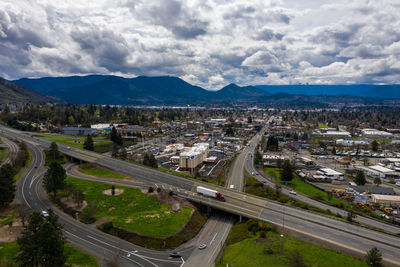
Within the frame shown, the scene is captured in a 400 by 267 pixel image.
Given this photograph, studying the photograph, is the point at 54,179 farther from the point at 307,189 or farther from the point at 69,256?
the point at 307,189

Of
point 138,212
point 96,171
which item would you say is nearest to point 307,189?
point 138,212

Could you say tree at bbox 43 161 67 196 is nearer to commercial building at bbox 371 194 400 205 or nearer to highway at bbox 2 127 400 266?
highway at bbox 2 127 400 266

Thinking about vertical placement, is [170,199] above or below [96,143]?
below

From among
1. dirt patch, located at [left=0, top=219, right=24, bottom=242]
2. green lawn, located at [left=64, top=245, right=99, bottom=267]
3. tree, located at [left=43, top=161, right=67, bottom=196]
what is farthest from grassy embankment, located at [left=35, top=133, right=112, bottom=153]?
green lawn, located at [left=64, top=245, right=99, bottom=267]

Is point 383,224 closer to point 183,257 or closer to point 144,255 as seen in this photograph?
point 183,257

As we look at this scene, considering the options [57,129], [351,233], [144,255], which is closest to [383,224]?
[351,233]

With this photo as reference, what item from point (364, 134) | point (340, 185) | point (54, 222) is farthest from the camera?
point (364, 134)
